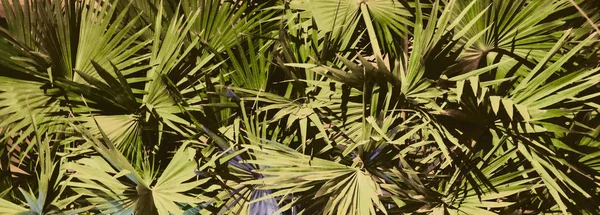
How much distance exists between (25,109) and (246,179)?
1.70 feet

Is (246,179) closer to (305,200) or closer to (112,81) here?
(305,200)

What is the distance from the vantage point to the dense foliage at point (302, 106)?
96 cm

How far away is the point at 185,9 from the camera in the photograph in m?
1.11

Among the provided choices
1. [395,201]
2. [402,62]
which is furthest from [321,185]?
[402,62]

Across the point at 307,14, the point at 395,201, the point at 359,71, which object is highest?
the point at 307,14

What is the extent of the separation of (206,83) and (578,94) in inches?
30.4

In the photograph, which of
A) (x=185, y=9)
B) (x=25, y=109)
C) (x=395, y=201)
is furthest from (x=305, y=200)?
(x=25, y=109)

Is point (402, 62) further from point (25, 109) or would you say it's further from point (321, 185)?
point (25, 109)

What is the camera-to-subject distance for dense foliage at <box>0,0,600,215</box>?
96 centimetres

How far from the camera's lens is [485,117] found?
97cm

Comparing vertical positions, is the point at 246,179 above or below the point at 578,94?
below

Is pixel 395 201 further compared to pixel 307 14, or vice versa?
pixel 307 14

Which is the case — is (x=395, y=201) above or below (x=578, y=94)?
below

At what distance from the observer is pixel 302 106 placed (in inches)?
41.5
